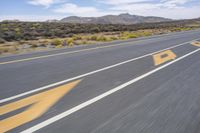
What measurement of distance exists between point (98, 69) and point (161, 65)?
2.13m

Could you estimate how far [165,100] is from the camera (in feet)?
15.9

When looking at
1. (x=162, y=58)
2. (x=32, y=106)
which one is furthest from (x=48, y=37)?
(x=32, y=106)

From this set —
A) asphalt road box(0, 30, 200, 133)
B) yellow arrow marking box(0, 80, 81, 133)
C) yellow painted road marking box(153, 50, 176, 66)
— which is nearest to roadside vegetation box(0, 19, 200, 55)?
yellow painted road marking box(153, 50, 176, 66)

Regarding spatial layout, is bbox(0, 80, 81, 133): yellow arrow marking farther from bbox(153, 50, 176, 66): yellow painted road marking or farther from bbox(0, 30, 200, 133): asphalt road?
bbox(153, 50, 176, 66): yellow painted road marking

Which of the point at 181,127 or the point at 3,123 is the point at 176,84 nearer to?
the point at 181,127

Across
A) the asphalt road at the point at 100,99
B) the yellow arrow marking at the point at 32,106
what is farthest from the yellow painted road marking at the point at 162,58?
the yellow arrow marking at the point at 32,106

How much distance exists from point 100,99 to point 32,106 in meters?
1.21

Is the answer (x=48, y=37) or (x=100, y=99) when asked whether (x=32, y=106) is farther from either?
(x=48, y=37)

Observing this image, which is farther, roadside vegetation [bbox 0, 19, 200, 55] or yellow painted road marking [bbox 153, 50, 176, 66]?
roadside vegetation [bbox 0, 19, 200, 55]

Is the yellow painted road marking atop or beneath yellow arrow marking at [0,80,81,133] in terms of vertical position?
beneath

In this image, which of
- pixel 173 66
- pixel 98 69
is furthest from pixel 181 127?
pixel 173 66

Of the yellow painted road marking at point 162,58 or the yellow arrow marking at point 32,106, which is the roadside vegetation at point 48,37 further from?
the yellow arrow marking at point 32,106

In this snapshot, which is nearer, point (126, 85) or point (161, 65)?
point (126, 85)

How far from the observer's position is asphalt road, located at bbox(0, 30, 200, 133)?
3.63m
